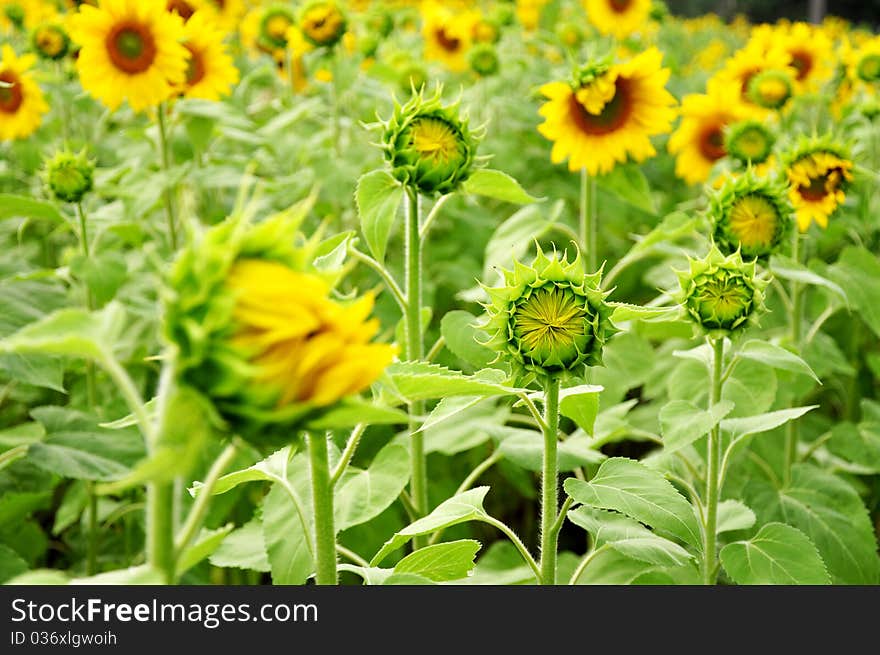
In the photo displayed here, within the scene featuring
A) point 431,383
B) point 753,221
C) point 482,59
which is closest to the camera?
point 431,383

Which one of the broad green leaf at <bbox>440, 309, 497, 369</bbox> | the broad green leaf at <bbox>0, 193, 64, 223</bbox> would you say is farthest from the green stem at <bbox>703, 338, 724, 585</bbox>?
the broad green leaf at <bbox>0, 193, 64, 223</bbox>

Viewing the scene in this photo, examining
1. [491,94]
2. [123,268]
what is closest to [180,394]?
[123,268]

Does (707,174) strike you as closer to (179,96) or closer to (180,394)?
(179,96)

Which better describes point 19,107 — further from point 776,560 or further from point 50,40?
point 776,560

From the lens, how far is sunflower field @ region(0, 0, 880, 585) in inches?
19.0

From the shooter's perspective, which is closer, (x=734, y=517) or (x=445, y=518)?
(x=445, y=518)

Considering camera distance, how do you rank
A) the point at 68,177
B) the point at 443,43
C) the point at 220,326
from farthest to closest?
the point at 443,43 < the point at 68,177 < the point at 220,326

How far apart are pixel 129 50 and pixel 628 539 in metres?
1.15

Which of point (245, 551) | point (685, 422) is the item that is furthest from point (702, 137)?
point (245, 551)

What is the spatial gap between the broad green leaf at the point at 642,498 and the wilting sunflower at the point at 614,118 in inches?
27.7

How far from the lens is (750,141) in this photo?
5.44ft

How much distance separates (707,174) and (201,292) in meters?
1.60

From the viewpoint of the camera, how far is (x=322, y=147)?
6.82ft

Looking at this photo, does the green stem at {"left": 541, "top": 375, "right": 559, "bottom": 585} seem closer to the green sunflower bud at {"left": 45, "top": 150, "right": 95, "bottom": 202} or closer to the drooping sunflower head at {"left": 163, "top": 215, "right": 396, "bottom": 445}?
the drooping sunflower head at {"left": 163, "top": 215, "right": 396, "bottom": 445}
